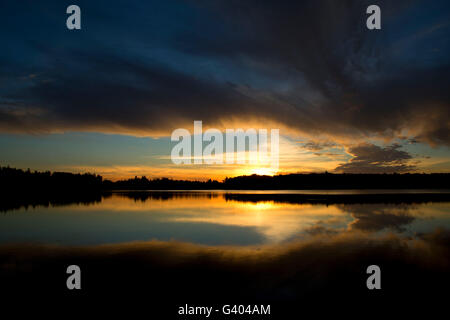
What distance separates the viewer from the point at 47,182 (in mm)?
156000

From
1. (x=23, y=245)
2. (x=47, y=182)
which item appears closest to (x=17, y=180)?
(x=47, y=182)

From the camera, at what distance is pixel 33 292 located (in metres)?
11.4

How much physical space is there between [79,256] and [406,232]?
25.9 meters

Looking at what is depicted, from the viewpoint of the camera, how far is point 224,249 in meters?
18.5

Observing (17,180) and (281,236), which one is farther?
(17,180)

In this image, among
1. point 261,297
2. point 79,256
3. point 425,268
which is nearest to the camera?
point 261,297

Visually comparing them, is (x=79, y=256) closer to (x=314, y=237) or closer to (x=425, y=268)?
(x=314, y=237)

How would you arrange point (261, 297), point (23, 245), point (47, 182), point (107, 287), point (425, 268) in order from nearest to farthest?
point (261, 297), point (107, 287), point (425, 268), point (23, 245), point (47, 182)

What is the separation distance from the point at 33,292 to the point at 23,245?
417 inches
